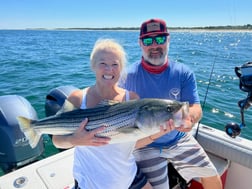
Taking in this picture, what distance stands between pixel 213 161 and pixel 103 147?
179cm

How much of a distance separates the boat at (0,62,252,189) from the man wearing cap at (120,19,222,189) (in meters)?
0.31

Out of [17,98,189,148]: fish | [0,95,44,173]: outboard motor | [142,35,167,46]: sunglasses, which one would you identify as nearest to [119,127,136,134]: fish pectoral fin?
[17,98,189,148]: fish

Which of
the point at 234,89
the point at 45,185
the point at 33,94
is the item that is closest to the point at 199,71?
the point at 234,89

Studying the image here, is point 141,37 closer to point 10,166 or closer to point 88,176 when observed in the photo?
point 88,176

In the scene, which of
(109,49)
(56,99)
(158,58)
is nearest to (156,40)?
(158,58)

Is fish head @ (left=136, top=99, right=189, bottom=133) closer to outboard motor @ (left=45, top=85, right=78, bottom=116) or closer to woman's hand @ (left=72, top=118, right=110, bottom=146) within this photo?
woman's hand @ (left=72, top=118, right=110, bottom=146)

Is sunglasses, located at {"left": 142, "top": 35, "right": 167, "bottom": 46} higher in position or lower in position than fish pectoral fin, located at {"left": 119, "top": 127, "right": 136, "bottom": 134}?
higher

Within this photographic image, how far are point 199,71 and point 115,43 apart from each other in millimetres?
10174

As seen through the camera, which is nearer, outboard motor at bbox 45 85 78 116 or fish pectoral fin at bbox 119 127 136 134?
fish pectoral fin at bbox 119 127 136 134

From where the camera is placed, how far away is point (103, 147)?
1929mm

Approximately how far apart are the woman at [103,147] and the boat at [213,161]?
653 millimetres

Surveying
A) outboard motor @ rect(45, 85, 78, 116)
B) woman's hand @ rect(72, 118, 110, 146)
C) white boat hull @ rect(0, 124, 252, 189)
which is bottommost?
white boat hull @ rect(0, 124, 252, 189)

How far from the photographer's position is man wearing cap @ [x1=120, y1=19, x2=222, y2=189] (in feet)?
8.40

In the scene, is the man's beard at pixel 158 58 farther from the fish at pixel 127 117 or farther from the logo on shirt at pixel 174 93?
the fish at pixel 127 117
